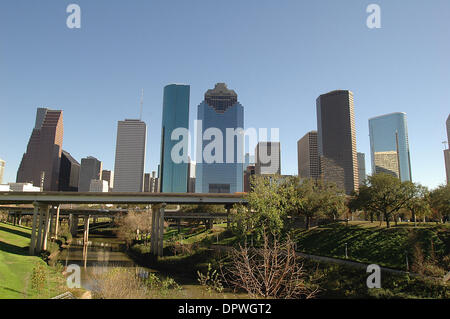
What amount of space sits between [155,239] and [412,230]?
47.0m

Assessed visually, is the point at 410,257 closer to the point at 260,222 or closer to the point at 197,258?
the point at 260,222

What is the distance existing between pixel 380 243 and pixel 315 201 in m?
20.2

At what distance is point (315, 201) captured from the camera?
2389 inches

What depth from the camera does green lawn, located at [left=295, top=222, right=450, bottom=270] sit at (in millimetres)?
35597

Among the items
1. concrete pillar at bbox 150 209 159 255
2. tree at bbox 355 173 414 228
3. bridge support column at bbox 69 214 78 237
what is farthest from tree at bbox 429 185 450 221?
bridge support column at bbox 69 214 78 237

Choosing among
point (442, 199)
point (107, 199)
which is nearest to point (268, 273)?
point (442, 199)

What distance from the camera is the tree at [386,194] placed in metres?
51.7

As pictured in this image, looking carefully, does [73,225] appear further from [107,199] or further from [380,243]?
[380,243]

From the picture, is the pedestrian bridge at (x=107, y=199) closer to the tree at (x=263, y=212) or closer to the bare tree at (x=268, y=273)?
the tree at (x=263, y=212)

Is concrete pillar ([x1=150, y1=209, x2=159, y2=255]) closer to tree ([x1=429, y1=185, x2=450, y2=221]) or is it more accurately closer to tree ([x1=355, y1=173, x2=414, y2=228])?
tree ([x1=355, y1=173, x2=414, y2=228])

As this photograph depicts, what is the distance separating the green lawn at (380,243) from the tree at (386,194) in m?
5.35

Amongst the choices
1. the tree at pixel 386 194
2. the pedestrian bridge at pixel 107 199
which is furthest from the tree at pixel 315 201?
the pedestrian bridge at pixel 107 199

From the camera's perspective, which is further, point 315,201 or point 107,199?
point 107,199
